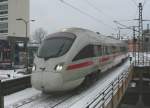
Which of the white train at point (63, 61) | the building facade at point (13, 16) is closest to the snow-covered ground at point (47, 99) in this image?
the white train at point (63, 61)

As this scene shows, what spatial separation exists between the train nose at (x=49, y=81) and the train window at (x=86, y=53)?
1527mm

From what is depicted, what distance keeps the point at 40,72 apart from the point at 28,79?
3656 mm

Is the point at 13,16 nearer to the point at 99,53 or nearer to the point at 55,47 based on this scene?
the point at 99,53

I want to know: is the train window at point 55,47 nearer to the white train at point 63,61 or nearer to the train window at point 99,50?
the white train at point 63,61

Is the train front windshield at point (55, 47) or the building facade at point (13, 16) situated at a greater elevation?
the building facade at point (13, 16)

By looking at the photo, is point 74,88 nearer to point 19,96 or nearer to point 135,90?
point 19,96

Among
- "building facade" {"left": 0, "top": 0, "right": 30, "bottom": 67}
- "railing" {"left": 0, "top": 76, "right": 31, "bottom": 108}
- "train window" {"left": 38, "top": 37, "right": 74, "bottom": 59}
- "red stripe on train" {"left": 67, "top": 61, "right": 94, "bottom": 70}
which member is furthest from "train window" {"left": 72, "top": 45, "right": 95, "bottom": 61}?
"building facade" {"left": 0, "top": 0, "right": 30, "bottom": 67}

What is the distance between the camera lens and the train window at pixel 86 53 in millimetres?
15547

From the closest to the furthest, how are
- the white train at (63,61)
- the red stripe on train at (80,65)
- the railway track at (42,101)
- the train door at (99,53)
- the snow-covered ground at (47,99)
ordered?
the railway track at (42,101)
the snow-covered ground at (47,99)
the white train at (63,61)
the red stripe on train at (80,65)
the train door at (99,53)

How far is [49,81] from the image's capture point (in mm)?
14031

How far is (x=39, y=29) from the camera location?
155m

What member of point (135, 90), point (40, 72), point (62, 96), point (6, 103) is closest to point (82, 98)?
point (62, 96)

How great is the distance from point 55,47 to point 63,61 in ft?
3.40

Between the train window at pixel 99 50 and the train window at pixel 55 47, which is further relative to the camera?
the train window at pixel 99 50
